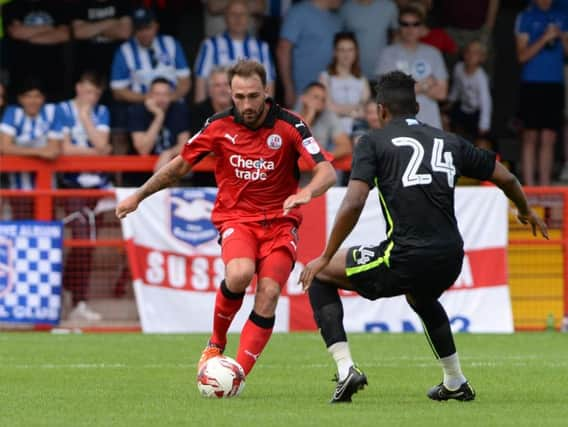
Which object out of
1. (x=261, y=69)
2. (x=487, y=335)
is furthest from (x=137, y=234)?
(x=261, y=69)

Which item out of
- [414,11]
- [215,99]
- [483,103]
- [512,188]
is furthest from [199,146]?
[483,103]

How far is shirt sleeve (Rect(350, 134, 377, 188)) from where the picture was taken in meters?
8.20

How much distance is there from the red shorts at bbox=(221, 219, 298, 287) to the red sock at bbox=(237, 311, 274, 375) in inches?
12.0

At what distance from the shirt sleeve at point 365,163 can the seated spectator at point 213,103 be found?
6523mm

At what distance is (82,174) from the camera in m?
14.8

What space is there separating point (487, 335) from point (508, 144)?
5163 millimetres

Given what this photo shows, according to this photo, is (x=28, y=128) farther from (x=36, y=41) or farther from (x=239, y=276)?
(x=239, y=276)

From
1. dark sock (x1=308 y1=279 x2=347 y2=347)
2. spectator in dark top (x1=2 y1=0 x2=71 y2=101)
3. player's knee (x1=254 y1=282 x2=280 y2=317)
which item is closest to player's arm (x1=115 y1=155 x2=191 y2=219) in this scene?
player's knee (x1=254 y1=282 x2=280 y2=317)

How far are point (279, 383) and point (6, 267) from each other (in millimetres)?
4961

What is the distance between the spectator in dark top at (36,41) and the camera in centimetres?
1644

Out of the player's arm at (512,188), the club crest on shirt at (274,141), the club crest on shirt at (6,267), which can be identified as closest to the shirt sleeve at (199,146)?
the club crest on shirt at (274,141)

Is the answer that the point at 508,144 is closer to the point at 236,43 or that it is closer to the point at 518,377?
the point at 236,43

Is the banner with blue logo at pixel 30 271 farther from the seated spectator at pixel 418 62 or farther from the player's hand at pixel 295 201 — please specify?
the player's hand at pixel 295 201

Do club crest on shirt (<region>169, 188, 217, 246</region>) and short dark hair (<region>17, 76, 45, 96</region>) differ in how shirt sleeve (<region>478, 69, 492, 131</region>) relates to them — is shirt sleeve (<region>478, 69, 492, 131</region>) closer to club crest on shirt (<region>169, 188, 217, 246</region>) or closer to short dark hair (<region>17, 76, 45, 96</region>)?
club crest on shirt (<region>169, 188, 217, 246</region>)
